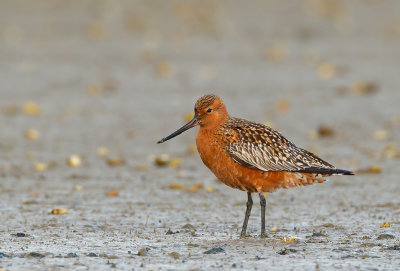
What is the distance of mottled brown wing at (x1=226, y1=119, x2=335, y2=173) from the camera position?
8.47 meters

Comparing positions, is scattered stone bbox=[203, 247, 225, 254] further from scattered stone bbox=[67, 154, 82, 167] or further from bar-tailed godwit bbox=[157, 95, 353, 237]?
scattered stone bbox=[67, 154, 82, 167]

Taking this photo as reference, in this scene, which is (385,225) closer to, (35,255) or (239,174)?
(239,174)

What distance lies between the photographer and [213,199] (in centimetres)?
1023

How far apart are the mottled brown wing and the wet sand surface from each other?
2.13 ft

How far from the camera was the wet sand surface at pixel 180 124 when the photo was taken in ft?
25.5

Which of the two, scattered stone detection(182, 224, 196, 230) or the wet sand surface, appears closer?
the wet sand surface

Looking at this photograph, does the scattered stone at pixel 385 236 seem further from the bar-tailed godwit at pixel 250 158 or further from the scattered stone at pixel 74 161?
the scattered stone at pixel 74 161

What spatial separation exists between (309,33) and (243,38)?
1.82 m

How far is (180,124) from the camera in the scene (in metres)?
14.7

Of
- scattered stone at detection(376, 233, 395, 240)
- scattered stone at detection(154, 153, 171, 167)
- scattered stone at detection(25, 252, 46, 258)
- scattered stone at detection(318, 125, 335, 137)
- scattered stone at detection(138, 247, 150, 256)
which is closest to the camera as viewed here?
scattered stone at detection(25, 252, 46, 258)

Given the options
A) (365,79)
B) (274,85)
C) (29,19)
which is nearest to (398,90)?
(365,79)

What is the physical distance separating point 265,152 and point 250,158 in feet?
0.70

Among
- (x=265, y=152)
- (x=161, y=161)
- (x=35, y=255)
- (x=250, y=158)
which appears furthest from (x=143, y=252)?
(x=161, y=161)

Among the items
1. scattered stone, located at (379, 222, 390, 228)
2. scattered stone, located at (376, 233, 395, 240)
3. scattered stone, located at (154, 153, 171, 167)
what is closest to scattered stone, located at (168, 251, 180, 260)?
scattered stone, located at (376, 233, 395, 240)
